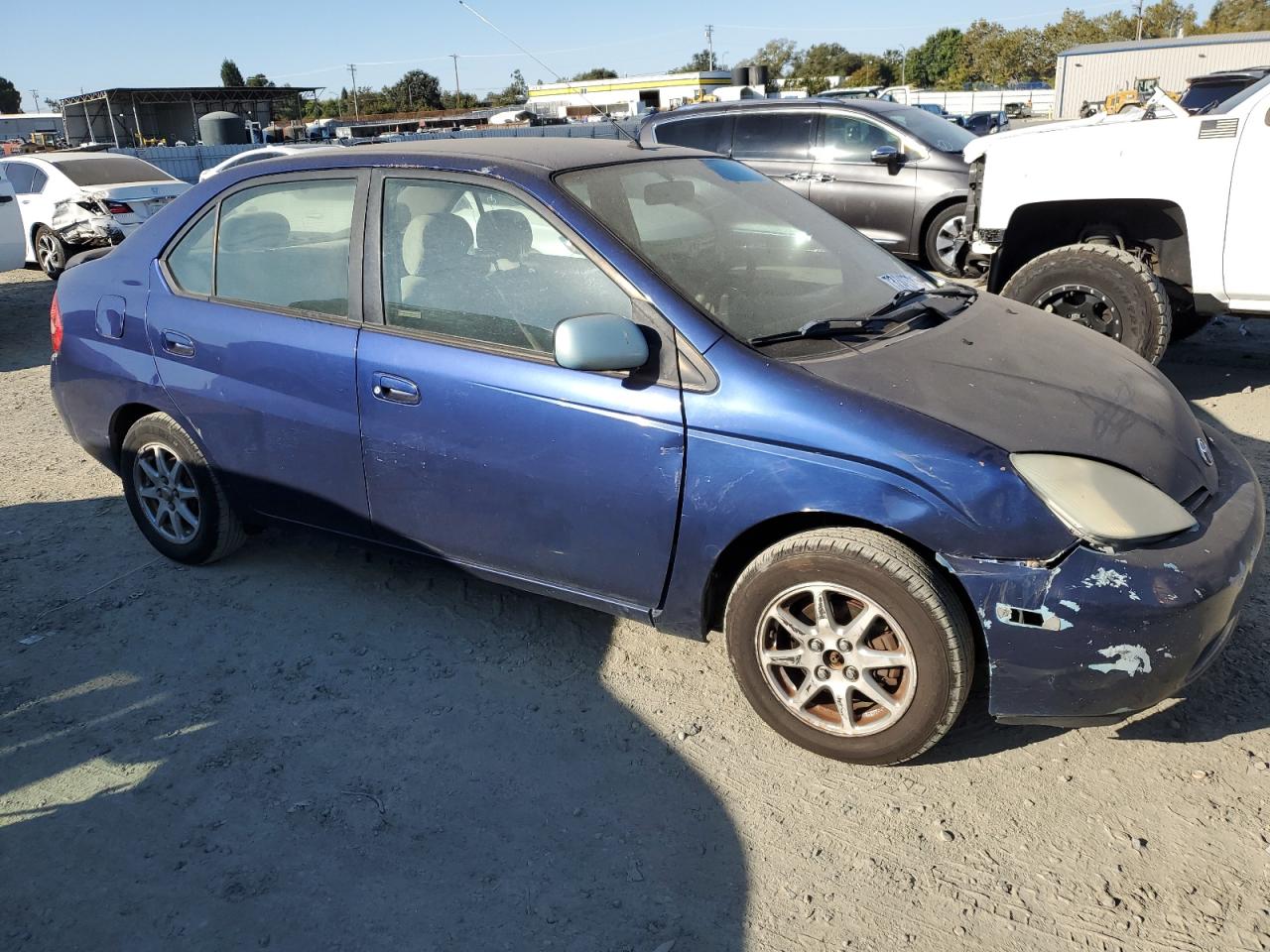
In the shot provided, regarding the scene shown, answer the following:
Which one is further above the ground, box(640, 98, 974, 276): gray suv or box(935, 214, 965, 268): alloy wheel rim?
box(640, 98, 974, 276): gray suv

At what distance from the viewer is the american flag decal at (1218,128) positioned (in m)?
5.52

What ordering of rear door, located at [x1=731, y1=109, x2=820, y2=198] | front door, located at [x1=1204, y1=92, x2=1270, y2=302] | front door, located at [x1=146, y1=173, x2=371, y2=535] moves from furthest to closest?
1. rear door, located at [x1=731, y1=109, x2=820, y2=198]
2. front door, located at [x1=1204, y1=92, x2=1270, y2=302]
3. front door, located at [x1=146, y1=173, x2=371, y2=535]

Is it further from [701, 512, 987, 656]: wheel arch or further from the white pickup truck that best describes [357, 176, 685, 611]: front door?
the white pickup truck

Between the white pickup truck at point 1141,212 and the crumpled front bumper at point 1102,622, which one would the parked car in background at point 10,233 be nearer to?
the white pickup truck at point 1141,212

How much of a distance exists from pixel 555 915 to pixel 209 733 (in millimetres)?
1451

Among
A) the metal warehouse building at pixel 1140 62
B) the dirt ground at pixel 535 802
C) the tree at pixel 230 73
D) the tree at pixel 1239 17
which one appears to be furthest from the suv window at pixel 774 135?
the tree at pixel 230 73

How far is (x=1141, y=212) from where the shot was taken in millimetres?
6051

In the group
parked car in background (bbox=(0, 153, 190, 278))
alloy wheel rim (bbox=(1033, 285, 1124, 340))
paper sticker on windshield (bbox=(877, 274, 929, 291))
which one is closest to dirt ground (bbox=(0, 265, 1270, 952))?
paper sticker on windshield (bbox=(877, 274, 929, 291))

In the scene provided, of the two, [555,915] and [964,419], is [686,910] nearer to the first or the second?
[555,915]

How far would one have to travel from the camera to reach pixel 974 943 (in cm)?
236

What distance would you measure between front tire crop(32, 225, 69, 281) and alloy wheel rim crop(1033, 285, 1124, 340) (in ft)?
38.9

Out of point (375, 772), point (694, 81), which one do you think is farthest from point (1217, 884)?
point (694, 81)

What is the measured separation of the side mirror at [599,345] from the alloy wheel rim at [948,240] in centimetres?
766

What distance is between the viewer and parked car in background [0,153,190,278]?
492 inches
